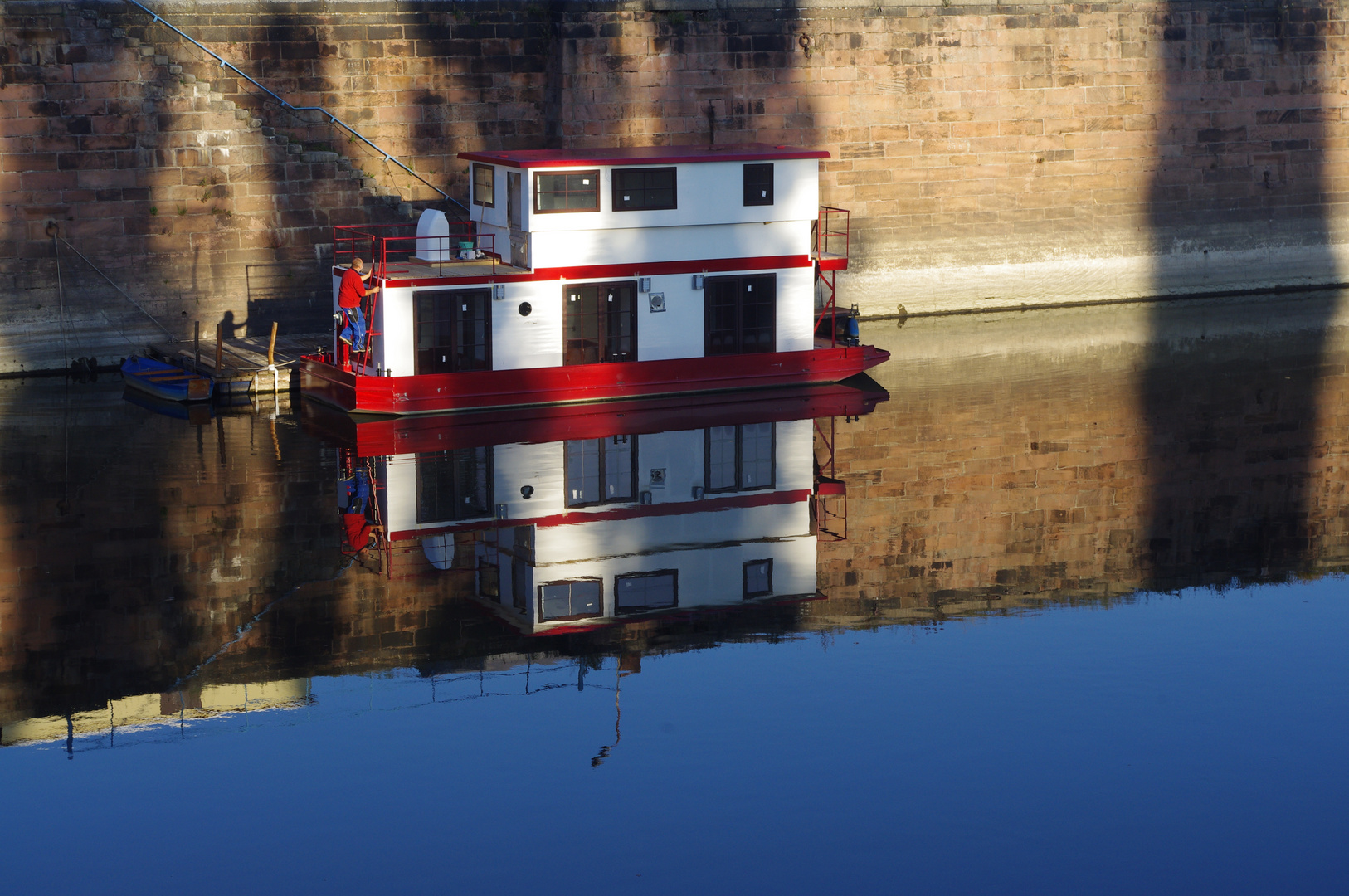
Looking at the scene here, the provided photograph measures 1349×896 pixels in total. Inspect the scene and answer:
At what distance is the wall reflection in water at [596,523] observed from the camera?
49.6ft

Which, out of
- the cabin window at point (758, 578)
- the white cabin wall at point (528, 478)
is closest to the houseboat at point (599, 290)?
the white cabin wall at point (528, 478)

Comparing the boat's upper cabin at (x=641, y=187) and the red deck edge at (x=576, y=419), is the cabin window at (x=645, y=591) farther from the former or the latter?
the boat's upper cabin at (x=641, y=187)

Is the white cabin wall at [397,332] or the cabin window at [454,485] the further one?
the white cabin wall at [397,332]

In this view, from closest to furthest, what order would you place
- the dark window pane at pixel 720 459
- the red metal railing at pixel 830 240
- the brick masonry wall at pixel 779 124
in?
Answer: the dark window pane at pixel 720 459, the brick masonry wall at pixel 779 124, the red metal railing at pixel 830 240

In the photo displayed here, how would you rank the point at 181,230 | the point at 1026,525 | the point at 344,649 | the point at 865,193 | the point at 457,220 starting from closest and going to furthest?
the point at 344,649 < the point at 1026,525 < the point at 181,230 < the point at 457,220 < the point at 865,193

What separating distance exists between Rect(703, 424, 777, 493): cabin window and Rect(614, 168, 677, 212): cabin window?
12.1 ft

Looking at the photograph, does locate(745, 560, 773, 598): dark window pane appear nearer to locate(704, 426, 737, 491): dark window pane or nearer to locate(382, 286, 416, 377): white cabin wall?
locate(704, 426, 737, 491): dark window pane

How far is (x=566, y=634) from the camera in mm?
15398

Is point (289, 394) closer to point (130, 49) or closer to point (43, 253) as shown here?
point (43, 253)

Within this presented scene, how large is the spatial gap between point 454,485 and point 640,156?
6.62m

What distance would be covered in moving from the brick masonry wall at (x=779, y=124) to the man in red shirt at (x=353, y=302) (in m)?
5.19

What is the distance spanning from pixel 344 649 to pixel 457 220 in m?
16.3

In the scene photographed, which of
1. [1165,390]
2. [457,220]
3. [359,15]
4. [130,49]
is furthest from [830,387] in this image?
[130,49]

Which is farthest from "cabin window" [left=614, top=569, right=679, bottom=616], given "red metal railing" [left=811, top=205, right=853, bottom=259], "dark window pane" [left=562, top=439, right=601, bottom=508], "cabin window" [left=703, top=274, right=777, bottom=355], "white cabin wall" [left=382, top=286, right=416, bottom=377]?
"red metal railing" [left=811, top=205, right=853, bottom=259]
